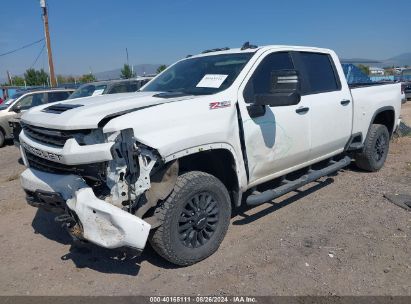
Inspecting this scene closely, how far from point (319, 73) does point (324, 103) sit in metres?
0.48

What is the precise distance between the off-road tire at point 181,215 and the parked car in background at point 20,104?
925 centimetres

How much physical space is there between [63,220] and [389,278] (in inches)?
109

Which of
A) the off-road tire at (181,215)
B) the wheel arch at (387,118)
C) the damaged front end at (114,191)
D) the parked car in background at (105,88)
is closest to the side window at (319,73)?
the wheel arch at (387,118)

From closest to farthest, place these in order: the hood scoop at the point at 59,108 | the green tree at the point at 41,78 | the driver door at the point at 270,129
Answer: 1. the hood scoop at the point at 59,108
2. the driver door at the point at 270,129
3. the green tree at the point at 41,78

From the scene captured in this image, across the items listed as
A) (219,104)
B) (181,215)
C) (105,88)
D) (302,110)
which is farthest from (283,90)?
(105,88)

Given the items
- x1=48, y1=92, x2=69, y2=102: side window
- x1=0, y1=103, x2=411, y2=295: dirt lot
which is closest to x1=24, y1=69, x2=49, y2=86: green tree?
x1=48, y1=92, x2=69, y2=102: side window

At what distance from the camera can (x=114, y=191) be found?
2.93 m

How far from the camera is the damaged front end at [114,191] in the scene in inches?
113

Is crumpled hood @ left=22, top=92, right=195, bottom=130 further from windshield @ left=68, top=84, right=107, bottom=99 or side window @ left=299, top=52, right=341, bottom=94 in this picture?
windshield @ left=68, top=84, right=107, bottom=99

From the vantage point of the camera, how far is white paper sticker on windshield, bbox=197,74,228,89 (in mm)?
3918

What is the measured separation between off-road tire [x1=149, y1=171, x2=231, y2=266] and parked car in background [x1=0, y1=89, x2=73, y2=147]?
364 inches

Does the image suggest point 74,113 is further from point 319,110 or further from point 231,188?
point 319,110

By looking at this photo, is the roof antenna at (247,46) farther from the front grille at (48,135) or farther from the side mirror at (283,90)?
the front grille at (48,135)

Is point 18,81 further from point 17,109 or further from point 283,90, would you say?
point 283,90
